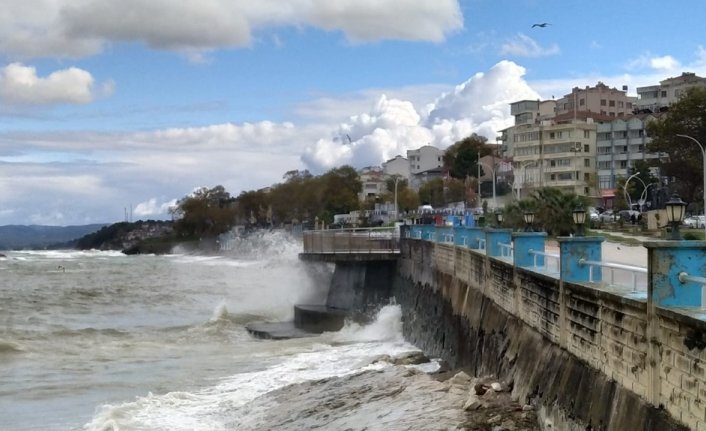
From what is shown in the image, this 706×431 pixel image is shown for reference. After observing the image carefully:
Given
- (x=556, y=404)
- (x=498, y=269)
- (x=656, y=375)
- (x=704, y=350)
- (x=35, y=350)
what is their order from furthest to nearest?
1. (x=35, y=350)
2. (x=498, y=269)
3. (x=556, y=404)
4. (x=656, y=375)
5. (x=704, y=350)

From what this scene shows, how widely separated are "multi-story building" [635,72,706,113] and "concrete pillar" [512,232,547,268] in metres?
109

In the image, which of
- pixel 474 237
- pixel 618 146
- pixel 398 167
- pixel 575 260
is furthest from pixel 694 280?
pixel 398 167

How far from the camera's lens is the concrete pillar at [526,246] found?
50.2 feet

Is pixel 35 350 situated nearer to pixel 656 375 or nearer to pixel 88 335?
pixel 88 335

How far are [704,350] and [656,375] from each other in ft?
3.77

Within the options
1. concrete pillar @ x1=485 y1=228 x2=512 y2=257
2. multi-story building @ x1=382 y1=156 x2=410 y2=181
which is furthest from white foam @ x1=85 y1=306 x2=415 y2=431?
multi-story building @ x1=382 y1=156 x2=410 y2=181

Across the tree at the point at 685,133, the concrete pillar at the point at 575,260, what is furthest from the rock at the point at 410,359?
the tree at the point at 685,133

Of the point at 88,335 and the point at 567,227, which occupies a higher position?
the point at 567,227

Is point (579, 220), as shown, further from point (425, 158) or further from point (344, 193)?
point (425, 158)

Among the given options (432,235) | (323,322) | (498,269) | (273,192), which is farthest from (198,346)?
(273,192)

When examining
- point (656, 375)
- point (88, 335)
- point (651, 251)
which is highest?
point (651, 251)

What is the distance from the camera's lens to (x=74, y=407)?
19.0m

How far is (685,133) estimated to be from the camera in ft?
209

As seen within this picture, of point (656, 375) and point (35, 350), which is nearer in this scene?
point (656, 375)
